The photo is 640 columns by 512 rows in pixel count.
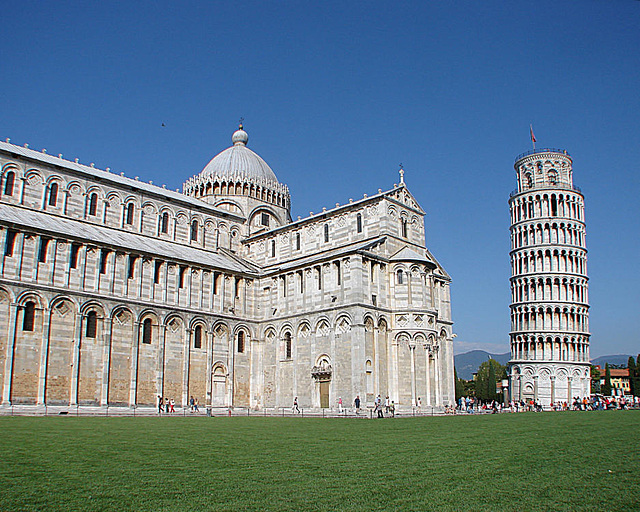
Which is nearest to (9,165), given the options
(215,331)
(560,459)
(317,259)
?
(215,331)

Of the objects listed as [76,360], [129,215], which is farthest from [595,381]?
[76,360]

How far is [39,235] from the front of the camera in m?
37.6

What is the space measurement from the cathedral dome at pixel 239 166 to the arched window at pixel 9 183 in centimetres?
2015

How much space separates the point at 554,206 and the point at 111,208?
57.7 metres

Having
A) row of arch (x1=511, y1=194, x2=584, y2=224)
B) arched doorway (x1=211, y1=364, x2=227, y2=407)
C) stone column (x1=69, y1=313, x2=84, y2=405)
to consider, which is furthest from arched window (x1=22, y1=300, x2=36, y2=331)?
row of arch (x1=511, y1=194, x2=584, y2=224)

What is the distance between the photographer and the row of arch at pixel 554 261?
7638 centimetres

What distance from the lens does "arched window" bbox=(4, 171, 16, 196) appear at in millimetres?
42094

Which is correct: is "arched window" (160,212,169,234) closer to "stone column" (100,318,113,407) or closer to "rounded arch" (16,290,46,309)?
"stone column" (100,318,113,407)

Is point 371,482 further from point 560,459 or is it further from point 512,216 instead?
point 512,216

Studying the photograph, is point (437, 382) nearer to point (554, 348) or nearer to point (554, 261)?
point (554, 348)

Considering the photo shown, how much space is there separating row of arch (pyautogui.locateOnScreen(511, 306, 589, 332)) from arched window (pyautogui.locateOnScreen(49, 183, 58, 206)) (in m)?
58.4

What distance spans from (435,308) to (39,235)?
29.7 meters

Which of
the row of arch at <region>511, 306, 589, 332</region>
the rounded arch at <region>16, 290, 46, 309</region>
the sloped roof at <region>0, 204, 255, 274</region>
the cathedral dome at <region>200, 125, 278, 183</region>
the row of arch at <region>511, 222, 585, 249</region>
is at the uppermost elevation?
the cathedral dome at <region>200, 125, 278, 183</region>

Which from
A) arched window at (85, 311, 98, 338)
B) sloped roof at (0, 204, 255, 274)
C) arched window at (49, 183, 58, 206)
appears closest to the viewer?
sloped roof at (0, 204, 255, 274)
